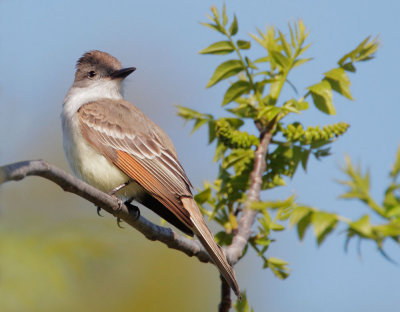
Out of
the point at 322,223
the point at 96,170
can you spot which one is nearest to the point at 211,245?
the point at 96,170

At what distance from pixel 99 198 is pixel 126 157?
6.58ft

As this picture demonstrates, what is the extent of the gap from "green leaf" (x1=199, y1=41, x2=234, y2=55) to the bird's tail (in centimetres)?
107

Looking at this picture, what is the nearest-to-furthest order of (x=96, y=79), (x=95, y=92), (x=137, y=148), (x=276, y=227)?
(x=276, y=227) < (x=137, y=148) < (x=95, y=92) < (x=96, y=79)

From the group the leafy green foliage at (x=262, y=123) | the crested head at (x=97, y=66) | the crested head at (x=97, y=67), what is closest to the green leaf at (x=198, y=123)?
the leafy green foliage at (x=262, y=123)

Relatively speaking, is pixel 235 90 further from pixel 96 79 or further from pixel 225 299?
pixel 96 79

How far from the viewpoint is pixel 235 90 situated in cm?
322

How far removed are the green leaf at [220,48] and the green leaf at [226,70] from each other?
9 centimetres

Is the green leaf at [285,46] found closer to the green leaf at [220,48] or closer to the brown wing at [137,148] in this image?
the green leaf at [220,48]

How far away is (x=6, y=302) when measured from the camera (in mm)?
1498

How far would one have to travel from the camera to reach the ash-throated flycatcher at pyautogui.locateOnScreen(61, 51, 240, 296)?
4.09 meters

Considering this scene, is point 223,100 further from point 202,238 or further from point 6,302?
point 6,302

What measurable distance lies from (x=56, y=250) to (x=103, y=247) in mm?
329

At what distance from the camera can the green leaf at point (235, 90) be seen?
10.5 ft

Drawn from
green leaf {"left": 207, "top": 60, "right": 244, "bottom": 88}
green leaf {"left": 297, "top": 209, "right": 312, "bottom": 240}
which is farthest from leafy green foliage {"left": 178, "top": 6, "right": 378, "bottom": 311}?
green leaf {"left": 297, "top": 209, "right": 312, "bottom": 240}
